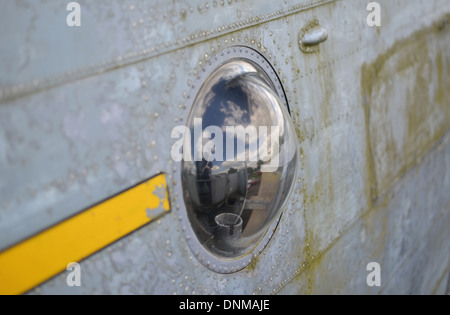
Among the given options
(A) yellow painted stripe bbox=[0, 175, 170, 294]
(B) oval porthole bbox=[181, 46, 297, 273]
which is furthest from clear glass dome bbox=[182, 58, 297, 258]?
(A) yellow painted stripe bbox=[0, 175, 170, 294]

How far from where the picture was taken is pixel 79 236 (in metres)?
1.27

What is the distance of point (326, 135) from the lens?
2492mm

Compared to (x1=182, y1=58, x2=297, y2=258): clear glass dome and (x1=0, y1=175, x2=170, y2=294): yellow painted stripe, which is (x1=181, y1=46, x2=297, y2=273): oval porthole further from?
(x1=0, y1=175, x2=170, y2=294): yellow painted stripe

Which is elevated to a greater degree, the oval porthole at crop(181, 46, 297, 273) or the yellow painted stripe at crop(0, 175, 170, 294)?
the oval porthole at crop(181, 46, 297, 273)

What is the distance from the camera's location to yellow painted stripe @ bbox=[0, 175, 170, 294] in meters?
1.13

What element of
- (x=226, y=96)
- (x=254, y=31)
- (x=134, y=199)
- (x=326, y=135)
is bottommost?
(x=134, y=199)

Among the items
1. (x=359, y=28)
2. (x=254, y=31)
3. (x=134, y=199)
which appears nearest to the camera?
(x=134, y=199)

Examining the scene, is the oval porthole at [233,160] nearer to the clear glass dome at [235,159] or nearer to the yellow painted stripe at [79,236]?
the clear glass dome at [235,159]

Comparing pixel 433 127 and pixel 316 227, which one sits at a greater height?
pixel 433 127

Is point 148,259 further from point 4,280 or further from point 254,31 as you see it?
point 254,31

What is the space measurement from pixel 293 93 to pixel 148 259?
115cm

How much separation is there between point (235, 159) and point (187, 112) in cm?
25

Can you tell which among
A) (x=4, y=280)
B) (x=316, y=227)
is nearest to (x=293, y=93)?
(x=316, y=227)

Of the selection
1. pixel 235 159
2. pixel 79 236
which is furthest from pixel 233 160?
pixel 79 236
